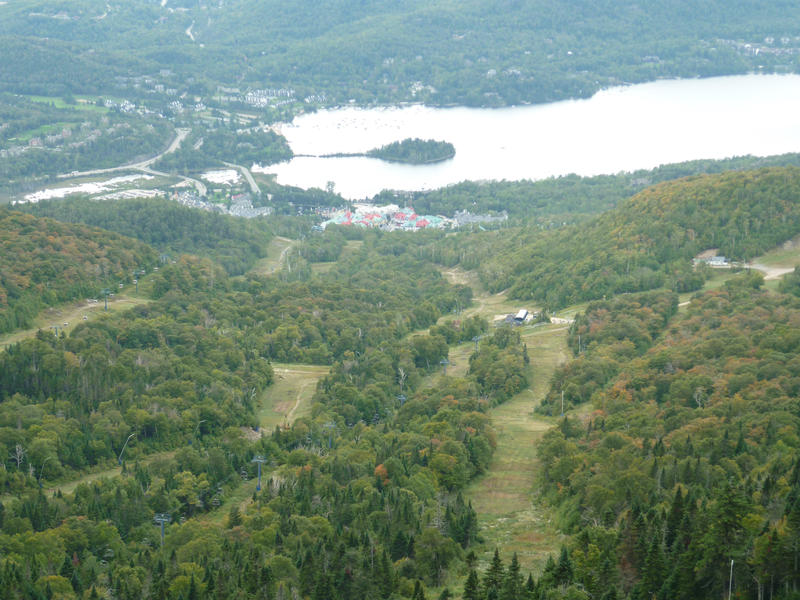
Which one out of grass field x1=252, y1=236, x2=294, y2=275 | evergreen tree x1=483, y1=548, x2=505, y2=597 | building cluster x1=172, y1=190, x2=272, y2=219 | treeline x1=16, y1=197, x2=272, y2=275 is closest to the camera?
evergreen tree x1=483, y1=548, x2=505, y2=597

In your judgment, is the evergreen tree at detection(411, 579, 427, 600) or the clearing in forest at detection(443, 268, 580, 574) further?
the clearing in forest at detection(443, 268, 580, 574)

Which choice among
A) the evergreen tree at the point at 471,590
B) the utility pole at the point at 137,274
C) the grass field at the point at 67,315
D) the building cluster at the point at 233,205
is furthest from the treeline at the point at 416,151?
the evergreen tree at the point at 471,590

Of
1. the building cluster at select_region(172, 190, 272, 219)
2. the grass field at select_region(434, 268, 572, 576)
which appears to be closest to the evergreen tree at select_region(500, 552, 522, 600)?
the grass field at select_region(434, 268, 572, 576)

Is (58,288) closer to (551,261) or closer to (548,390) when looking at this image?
(548,390)

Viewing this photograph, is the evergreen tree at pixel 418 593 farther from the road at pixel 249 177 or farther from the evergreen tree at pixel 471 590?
the road at pixel 249 177

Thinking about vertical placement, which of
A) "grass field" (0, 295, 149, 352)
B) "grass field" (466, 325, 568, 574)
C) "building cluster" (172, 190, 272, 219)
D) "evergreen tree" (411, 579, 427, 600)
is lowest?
"grass field" (466, 325, 568, 574)

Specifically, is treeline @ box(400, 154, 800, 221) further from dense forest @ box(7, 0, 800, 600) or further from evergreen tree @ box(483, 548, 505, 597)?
evergreen tree @ box(483, 548, 505, 597)
